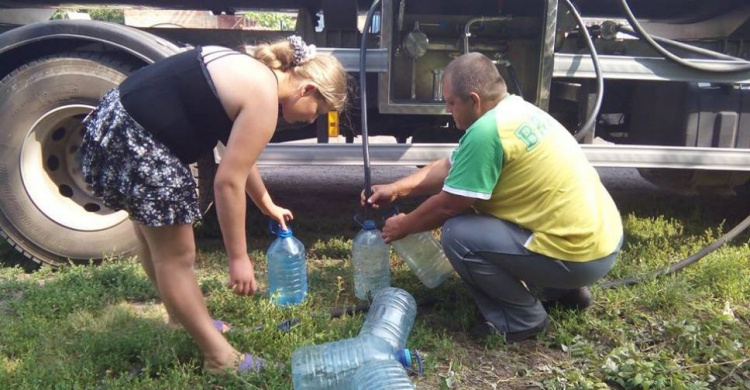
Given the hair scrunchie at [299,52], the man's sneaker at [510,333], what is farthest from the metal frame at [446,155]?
the hair scrunchie at [299,52]

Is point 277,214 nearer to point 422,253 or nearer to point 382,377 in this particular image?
point 382,377

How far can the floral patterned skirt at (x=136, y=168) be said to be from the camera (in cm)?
212

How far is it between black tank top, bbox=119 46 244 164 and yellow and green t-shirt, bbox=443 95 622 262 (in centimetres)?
96

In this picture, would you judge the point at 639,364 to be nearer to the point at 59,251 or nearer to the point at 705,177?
the point at 705,177

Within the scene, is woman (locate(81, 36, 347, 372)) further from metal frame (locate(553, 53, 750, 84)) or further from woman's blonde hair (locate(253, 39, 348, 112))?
metal frame (locate(553, 53, 750, 84))

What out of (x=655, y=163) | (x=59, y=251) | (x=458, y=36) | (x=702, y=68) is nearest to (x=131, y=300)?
(x=59, y=251)

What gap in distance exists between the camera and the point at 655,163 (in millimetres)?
3668

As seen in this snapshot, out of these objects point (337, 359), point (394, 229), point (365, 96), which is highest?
point (365, 96)

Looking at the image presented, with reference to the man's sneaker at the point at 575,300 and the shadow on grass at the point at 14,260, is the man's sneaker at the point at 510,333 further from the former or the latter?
the shadow on grass at the point at 14,260

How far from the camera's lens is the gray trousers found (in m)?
2.56

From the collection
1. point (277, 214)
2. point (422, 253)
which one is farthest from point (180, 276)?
point (422, 253)

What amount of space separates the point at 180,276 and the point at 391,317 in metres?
0.91

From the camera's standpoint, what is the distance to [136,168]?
2123 millimetres

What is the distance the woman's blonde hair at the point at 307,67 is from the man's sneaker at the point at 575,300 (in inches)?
58.6
